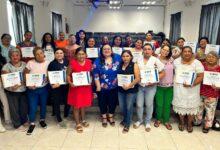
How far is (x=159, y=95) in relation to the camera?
3.51 meters

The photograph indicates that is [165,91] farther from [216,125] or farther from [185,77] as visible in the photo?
[216,125]

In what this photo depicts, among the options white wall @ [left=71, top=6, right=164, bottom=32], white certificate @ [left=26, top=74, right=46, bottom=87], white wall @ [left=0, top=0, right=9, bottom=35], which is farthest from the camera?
white wall @ [left=71, top=6, right=164, bottom=32]

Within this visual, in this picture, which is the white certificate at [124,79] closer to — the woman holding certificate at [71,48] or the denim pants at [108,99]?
the denim pants at [108,99]

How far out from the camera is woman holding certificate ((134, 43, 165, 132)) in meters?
3.30

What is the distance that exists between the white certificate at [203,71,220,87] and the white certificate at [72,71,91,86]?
1725 mm

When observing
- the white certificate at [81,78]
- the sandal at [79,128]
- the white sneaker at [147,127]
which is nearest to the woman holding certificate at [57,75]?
the white certificate at [81,78]

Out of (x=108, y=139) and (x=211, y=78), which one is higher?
(x=211, y=78)

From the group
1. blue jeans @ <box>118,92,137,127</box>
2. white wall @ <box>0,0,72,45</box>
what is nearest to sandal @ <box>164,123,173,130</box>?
blue jeans @ <box>118,92,137,127</box>

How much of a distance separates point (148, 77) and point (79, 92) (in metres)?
1.07

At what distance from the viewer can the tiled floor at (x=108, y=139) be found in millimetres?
3072

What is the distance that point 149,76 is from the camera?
330 centimetres

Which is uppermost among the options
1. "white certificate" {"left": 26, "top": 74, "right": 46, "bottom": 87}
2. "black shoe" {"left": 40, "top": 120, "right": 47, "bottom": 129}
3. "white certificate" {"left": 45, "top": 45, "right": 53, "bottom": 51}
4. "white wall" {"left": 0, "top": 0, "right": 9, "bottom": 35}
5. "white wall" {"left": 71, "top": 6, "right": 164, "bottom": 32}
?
"white wall" {"left": 71, "top": 6, "right": 164, "bottom": 32}

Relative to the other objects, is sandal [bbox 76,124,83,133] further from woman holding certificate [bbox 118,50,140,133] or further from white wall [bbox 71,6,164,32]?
white wall [bbox 71,6,164,32]

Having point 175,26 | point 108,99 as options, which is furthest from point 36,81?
point 175,26
